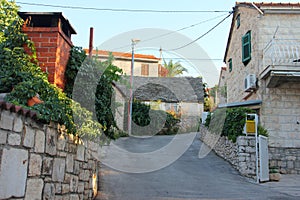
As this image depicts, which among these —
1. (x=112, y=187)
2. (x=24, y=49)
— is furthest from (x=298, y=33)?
(x=24, y=49)

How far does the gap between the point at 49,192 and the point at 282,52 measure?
10.3 m

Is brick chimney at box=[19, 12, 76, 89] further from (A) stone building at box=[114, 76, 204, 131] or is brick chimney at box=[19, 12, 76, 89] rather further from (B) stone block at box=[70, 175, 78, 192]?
(A) stone building at box=[114, 76, 204, 131]

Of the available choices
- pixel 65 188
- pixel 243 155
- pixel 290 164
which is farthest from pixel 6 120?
pixel 290 164

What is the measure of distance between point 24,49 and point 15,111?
7.60ft

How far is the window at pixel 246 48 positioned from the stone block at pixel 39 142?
37.1 ft

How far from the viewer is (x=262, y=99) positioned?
1141 cm

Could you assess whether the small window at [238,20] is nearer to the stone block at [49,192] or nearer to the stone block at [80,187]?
the stone block at [80,187]

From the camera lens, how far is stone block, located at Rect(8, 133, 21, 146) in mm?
2730

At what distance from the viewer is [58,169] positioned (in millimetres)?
3848

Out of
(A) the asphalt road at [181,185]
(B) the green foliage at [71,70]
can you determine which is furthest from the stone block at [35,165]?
(A) the asphalt road at [181,185]

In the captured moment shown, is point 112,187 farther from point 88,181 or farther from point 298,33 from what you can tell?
point 298,33

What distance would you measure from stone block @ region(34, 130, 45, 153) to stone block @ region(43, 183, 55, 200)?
0.47m

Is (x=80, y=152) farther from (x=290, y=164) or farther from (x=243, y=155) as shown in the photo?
(x=290, y=164)

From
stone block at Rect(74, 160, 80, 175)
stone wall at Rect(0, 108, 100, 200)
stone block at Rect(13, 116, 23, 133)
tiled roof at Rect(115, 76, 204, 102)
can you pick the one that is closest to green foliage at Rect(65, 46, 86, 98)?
stone wall at Rect(0, 108, 100, 200)
